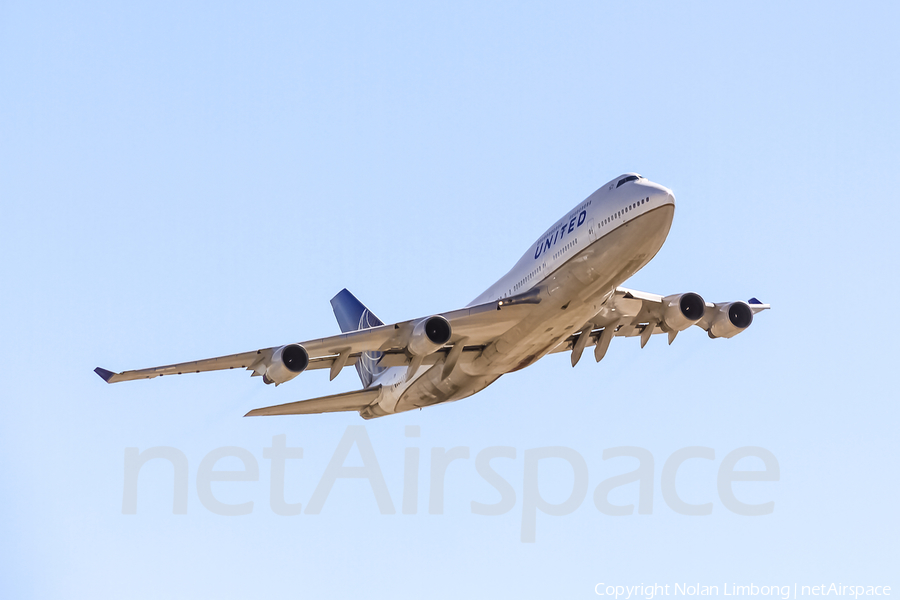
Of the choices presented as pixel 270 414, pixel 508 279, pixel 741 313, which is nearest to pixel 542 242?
pixel 508 279

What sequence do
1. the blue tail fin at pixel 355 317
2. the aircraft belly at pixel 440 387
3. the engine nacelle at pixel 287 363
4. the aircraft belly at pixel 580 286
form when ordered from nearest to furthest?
the aircraft belly at pixel 580 286 → the engine nacelle at pixel 287 363 → the aircraft belly at pixel 440 387 → the blue tail fin at pixel 355 317

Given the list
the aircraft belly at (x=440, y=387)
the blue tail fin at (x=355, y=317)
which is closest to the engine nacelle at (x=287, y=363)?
the aircraft belly at (x=440, y=387)

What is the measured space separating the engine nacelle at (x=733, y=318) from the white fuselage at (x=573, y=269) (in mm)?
6355

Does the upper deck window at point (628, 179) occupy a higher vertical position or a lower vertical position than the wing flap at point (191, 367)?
higher

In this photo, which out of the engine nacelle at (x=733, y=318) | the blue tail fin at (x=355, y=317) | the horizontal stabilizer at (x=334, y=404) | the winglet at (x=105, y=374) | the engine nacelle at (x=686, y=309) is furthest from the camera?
the blue tail fin at (x=355, y=317)

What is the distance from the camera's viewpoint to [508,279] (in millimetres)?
42500

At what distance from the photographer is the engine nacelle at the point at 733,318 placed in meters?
44.8

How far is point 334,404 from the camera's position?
4759 cm

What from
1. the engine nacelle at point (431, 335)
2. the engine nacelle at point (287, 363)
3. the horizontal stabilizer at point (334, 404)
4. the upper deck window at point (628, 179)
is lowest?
the horizontal stabilizer at point (334, 404)

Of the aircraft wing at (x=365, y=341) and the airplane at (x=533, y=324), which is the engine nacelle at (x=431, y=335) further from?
the aircraft wing at (x=365, y=341)

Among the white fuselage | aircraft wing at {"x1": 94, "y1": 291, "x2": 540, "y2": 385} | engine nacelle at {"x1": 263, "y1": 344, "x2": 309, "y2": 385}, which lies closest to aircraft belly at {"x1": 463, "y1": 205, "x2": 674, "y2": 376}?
the white fuselage

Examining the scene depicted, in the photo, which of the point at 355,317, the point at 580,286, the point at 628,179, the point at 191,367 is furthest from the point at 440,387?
the point at 628,179

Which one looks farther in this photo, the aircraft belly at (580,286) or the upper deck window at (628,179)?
the upper deck window at (628,179)

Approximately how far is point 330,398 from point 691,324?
1540cm
